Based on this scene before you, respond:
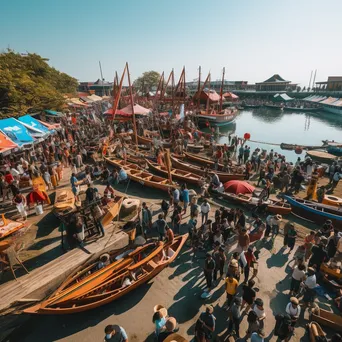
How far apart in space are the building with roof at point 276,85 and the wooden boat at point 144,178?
10137 centimetres

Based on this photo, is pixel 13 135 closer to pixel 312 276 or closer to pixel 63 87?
pixel 312 276

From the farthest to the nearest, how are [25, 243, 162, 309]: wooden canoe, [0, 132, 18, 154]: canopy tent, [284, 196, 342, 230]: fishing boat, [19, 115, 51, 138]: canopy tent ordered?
1. [19, 115, 51, 138]: canopy tent
2. [0, 132, 18, 154]: canopy tent
3. [284, 196, 342, 230]: fishing boat
4. [25, 243, 162, 309]: wooden canoe

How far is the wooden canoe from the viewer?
7495 mm

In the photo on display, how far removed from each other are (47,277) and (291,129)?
5645 cm

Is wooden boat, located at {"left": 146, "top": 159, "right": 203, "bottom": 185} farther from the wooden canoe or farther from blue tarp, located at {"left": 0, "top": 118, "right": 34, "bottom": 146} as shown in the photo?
blue tarp, located at {"left": 0, "top": 118, "right": 34, "bottom": 146}

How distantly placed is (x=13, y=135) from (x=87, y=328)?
1492 centimetres

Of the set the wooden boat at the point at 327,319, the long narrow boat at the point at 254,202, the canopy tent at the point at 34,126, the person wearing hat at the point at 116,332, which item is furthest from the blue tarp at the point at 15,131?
the wooden boat at the point at 327,319

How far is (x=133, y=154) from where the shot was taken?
77.3 feet

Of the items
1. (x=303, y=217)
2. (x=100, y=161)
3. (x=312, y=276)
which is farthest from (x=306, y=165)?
(x=100, y=161)

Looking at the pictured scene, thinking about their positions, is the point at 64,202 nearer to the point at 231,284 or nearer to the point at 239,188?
the point at 231,284

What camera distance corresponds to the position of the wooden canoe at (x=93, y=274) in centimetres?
749

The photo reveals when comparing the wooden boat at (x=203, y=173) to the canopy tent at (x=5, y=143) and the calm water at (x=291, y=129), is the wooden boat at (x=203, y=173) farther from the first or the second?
the calm water at (x=291, y=129)

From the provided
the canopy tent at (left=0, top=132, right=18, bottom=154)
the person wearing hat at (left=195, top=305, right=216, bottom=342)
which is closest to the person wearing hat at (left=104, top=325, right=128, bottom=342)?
the person wearing hat at (left=195, top=305, right=216, bottom=342)

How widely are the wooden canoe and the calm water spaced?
26208 millimetres
